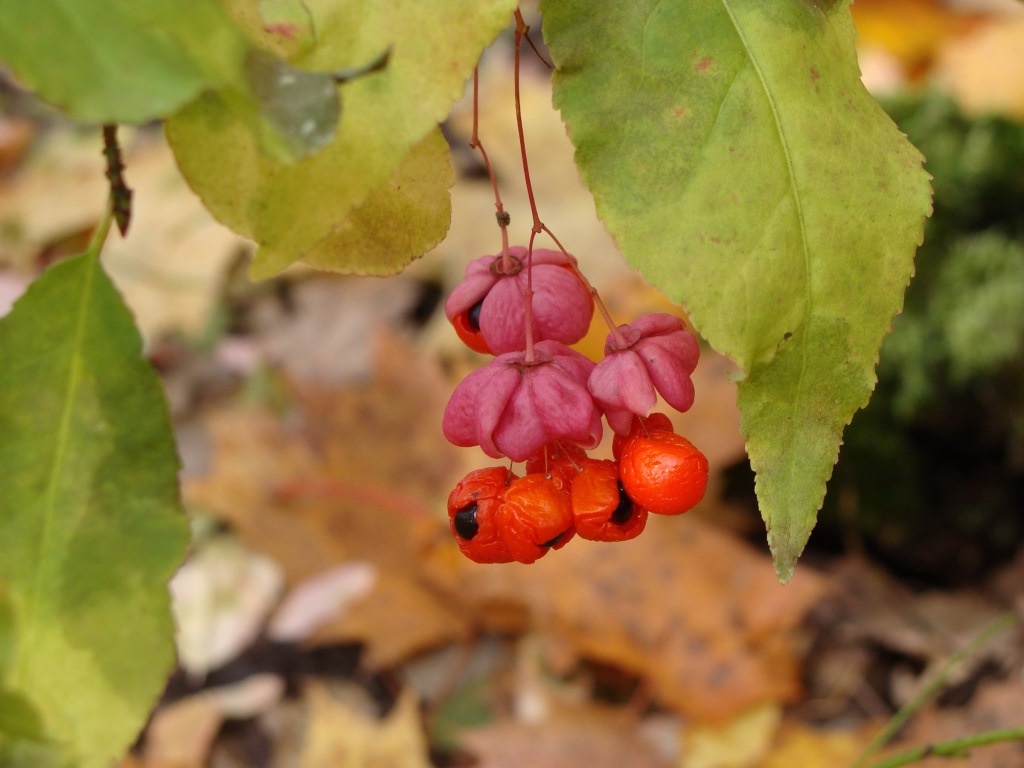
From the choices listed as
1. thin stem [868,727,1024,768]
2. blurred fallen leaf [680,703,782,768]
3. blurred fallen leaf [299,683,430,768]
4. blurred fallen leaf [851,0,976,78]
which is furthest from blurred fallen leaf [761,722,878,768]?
blurred fallen leaf [851,0,976,78]

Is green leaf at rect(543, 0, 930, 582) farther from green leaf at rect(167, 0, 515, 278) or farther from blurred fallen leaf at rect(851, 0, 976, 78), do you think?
blurred fallen leaf at rect(851, 0, 976, 78)

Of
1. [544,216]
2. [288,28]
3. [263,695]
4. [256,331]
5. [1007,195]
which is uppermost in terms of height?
[288,28]

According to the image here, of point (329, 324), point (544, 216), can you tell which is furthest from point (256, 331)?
point (544, 216)

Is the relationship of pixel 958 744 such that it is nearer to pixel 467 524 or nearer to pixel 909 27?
pixel 467 524

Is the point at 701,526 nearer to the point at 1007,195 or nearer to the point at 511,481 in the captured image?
the point at 1007,195

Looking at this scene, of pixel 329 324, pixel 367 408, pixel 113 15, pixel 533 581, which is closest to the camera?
pixel 113 15

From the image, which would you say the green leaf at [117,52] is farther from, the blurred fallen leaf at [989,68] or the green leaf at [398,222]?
the blurred fallen leaf at [989,68]

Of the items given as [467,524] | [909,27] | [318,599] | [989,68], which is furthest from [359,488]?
[909,27]
